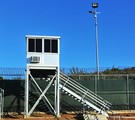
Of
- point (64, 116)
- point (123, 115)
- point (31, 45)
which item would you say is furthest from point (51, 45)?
point (123, 115)

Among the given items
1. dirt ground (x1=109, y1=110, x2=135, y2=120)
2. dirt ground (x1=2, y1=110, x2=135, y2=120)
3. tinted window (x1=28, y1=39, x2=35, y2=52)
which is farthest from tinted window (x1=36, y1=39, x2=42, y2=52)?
dirt ground (x1=109, y1=110, x2=135, y2=120)

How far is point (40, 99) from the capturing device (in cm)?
3288

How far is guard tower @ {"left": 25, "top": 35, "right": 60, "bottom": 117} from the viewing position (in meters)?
32.7

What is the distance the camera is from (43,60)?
3294cm

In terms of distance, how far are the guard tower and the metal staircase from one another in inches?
29.9

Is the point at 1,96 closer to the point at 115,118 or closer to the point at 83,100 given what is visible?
the point at 83,100

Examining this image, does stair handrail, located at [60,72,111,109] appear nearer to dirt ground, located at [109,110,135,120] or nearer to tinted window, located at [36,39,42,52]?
dirt ground, located at [109,110,135,120]

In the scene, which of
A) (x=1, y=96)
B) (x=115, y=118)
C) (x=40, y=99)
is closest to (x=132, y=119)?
(x=115, y=118)

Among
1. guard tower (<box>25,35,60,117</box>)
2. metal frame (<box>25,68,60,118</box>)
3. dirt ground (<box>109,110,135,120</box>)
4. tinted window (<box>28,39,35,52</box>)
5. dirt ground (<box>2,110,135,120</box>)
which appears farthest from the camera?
tinted window (<box>28,39,35,52</box>)

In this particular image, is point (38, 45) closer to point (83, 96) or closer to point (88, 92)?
point (83, 96)

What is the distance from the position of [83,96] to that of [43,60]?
3752mm

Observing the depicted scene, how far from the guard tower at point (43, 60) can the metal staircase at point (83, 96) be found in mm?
760

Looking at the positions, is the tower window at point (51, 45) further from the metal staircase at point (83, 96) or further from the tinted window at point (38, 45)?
the metal staircase at point (83, 96)

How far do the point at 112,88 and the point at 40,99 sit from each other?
6047 millimetres
